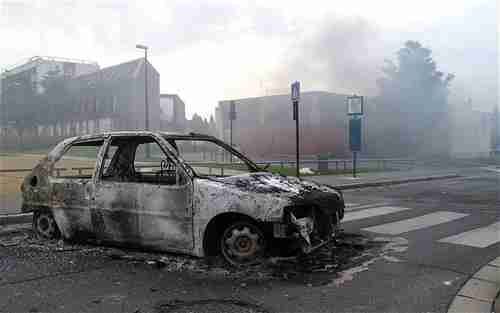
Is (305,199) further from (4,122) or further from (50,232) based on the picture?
(4,122)

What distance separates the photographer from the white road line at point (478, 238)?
17.7 ft

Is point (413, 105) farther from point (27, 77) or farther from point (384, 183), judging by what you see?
point (27, 77)

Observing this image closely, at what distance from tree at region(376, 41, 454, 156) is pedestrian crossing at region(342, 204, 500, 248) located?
29170 mm

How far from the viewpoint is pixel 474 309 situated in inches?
127

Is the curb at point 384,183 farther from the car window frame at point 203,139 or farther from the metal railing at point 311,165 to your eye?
the car window frame at point 203,139

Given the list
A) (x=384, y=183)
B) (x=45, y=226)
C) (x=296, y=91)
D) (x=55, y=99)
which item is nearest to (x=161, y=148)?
(x=45, y=226)

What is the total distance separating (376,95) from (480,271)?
1367 inches

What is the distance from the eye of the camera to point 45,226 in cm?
530

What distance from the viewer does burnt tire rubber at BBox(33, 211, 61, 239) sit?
205 inches

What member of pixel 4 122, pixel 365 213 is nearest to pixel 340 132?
pixel 4 122

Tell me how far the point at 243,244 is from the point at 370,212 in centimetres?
429

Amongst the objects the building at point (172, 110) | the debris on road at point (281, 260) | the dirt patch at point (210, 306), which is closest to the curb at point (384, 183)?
the debris on road at point (281, 260)

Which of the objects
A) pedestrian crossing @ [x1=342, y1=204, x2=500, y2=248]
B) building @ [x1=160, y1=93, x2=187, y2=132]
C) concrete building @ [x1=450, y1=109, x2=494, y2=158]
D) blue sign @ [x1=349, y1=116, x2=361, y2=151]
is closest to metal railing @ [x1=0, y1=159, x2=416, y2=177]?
pedestrian crossing @ [x1=342, y1=204, x2=500, y2=248]

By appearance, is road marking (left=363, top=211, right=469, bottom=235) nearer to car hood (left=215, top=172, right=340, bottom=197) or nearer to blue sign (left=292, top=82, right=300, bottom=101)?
car hood (left=215, top=172, right=340, bottom=197)
